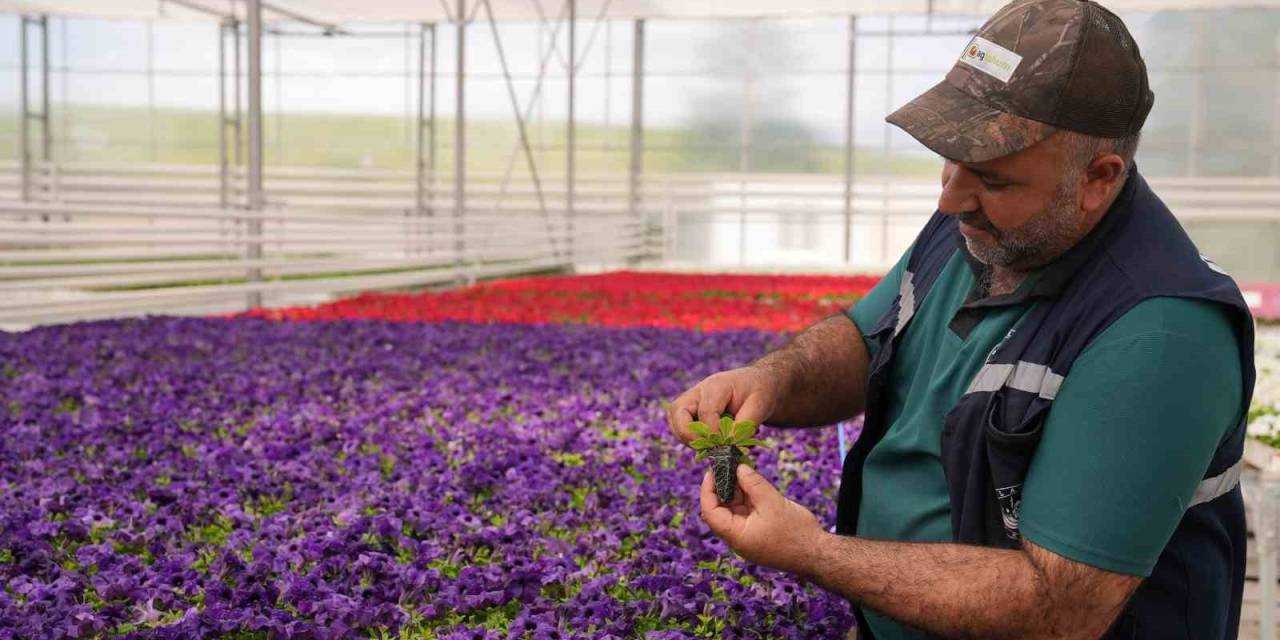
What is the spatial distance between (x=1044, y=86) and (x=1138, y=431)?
1.64 feet

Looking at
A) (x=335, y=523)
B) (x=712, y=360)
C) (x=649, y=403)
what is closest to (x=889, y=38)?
(x=712, y=360)

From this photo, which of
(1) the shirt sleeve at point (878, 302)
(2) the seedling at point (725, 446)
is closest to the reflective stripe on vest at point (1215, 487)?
(2) the seedling at point (725, 446)

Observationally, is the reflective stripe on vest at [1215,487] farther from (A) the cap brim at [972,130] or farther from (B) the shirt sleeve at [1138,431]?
(A) the cap brim at [972,130]

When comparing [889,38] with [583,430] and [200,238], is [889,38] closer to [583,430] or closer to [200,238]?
[200,238]

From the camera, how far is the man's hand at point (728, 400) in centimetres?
249

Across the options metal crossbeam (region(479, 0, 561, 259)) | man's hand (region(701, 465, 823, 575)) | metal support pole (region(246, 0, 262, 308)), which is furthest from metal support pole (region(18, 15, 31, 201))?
man's hand (region(701, 465, 823, 575))

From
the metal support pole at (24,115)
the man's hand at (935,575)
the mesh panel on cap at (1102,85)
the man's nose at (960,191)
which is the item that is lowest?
the man's hand at (935,575)

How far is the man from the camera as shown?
1839 millimetres

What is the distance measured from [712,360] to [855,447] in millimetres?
5793

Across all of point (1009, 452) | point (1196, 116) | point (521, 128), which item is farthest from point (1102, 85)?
point (1196, 116)

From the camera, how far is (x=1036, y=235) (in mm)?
2035

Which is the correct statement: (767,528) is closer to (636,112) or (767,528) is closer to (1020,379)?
(1020,379)

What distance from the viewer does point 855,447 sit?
8.24 feet

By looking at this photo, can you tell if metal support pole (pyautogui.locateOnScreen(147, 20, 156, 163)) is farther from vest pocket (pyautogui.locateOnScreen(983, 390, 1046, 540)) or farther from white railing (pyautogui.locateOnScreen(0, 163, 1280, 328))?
vest pocket (pyautogui.locateOnScreen(983, 390, 1046, 540))
